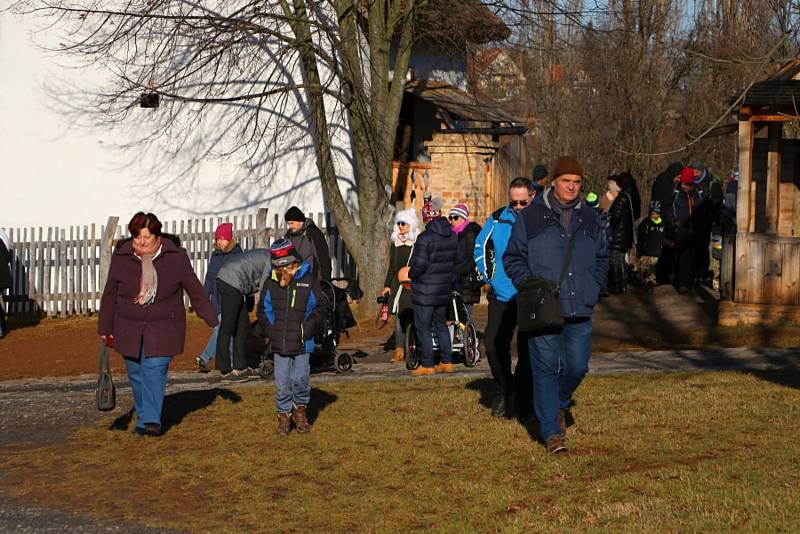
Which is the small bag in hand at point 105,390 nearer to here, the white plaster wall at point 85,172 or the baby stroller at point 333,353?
the baby stroller at point 333,353

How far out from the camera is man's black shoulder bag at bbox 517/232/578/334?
29.6ft

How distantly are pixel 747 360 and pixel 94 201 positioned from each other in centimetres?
1473

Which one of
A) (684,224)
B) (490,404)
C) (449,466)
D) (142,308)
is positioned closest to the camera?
(449,466)

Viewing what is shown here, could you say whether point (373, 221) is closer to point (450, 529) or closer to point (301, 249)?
point (301, 249)

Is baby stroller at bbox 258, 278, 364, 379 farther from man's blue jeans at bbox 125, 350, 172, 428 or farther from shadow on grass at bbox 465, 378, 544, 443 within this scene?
man's blue jeans at bbox 125, 350, 172, 428

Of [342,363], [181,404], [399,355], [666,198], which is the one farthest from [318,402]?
[666,198]

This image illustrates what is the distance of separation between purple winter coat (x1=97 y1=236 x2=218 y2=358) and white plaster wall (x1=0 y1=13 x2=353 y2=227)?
14198 mm

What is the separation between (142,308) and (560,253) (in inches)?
138

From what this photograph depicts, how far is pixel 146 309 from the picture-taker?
35.8 ft

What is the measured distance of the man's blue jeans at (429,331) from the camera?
564 inches

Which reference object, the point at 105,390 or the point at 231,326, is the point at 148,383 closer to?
Answer: the point at 105,390

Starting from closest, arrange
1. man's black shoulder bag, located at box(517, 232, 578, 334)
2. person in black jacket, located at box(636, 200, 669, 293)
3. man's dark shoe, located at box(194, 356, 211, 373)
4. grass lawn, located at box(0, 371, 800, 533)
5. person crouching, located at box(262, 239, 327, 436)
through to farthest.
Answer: grass lawn, located at box(0, 371, 800, 533) → man's black shoulder bag, located at box(517, 232, 578, 334) → person crouching, located at box(262, 239, 327, 436) → man's dark shoe, located at box(194, 356, 211, 373) → person in black jacket, located at box(636, 200, 669, 293)

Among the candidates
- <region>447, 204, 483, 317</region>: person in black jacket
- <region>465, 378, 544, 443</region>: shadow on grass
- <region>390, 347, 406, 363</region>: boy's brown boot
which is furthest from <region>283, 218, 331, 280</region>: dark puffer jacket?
<region>465, 378, 544, 443</region>: shadow on grass

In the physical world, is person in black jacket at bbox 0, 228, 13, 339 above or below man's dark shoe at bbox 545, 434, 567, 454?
above
